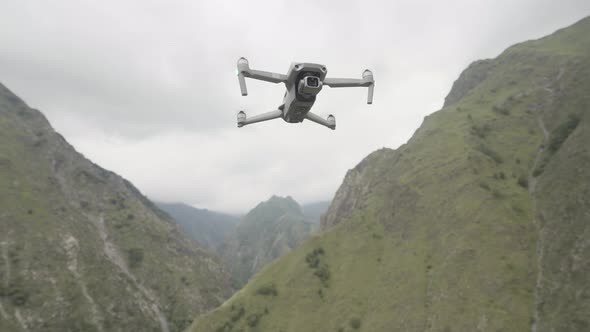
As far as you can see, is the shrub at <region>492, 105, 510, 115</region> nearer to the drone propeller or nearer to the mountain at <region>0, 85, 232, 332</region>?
the drone propeller

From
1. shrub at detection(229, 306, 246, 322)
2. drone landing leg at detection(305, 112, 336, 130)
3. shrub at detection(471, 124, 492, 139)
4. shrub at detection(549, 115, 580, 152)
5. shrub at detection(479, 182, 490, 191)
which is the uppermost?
shrub at detection(471, 124, 492, 139)

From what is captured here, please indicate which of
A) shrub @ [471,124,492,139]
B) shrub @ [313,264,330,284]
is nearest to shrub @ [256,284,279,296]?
shrub @ [313,264,330,284]

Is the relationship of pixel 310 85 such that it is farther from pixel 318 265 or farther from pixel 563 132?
pixel 563 132

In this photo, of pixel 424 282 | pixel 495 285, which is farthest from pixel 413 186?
pixel 495 285

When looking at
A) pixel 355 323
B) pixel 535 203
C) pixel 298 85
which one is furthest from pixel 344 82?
pixel 535 203

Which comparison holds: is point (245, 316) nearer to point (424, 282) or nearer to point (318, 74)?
point (424, 282)

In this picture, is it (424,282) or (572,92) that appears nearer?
(424,282)
